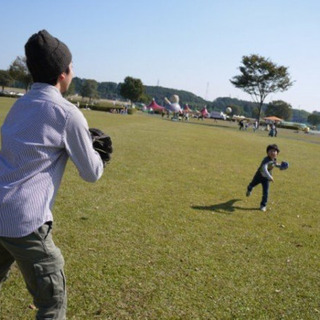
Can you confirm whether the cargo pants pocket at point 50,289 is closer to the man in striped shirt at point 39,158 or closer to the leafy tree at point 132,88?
the man in striped shirt at point 39,158

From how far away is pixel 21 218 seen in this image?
206cm

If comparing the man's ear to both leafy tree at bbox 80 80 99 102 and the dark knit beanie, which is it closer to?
the dark knit beanie

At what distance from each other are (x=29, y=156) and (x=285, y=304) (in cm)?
317

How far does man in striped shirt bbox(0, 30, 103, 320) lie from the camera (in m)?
2.07

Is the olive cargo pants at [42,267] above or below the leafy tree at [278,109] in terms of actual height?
below

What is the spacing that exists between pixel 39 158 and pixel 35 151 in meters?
0.05

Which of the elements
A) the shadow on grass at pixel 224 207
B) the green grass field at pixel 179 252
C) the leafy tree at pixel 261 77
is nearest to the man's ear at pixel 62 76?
the green grass field at pixel 179 252

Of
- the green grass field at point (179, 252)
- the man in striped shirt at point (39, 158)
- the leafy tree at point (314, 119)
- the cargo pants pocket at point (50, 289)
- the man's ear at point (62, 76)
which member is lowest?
the green grass field at point (179, 252)

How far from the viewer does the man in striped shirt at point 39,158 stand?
81.6 inches

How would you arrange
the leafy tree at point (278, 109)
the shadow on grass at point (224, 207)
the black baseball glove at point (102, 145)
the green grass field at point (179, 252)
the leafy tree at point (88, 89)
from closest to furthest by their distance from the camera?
the black baseball glove at point (102, 145)
the green grass field at point (179, 252)
the shadow on grass at point (224, 207)
the leafy tree at point (278, 109)
the leafy tree at point (88, 89)

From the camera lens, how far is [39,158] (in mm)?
2107

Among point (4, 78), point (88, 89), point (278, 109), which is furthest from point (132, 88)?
point (278, 109)

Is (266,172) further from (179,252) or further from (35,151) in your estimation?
(35,151)

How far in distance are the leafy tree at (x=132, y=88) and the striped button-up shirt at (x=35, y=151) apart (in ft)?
358
